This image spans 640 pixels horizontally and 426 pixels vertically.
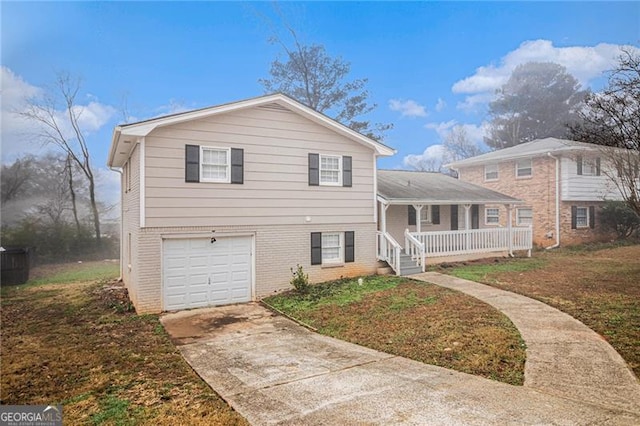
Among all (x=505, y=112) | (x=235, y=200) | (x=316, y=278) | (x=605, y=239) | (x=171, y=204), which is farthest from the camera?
(x=505, y=112)

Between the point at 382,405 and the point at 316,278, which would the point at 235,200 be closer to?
the point at 316,278

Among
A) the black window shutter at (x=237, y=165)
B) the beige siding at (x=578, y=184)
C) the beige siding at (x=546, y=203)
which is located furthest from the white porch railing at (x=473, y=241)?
the black window shutter at (x=237, y=165)

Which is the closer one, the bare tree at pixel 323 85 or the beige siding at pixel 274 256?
the beige siding at pixel 274 256

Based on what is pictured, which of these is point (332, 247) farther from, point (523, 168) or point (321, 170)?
point (523, 168)

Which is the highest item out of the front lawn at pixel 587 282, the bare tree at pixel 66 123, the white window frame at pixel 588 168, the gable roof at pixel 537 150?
the bare tree at pixel 66 123

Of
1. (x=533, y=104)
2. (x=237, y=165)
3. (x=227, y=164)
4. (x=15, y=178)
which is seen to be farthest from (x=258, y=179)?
(x=533, y=104)

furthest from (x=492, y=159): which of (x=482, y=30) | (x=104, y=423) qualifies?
(x=104, y=423)

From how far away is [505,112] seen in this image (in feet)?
139

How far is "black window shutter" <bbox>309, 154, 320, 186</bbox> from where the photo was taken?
1232 cm

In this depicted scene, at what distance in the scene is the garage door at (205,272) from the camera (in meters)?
10.2

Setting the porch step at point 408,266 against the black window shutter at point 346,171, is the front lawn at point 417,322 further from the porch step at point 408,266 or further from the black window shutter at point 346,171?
the black window shutter at point 346,171

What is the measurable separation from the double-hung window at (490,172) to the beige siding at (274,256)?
1318 centimetres

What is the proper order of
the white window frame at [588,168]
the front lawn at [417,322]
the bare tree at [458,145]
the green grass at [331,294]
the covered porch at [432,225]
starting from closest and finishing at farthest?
the front lawn at [417,322], the green grass at [331,294], the covered porch at [432,225], the white window frame at [588,168], the bare tree at [458,145]

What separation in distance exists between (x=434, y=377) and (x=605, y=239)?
A: 69.2ft
